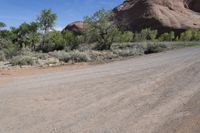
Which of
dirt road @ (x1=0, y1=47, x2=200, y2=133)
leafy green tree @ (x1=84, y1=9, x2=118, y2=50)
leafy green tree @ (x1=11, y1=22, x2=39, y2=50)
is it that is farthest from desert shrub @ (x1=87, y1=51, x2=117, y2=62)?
leafy green tree @ (x1=11, y1=22, x2=39, y2=50)

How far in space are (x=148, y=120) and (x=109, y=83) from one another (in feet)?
17.8

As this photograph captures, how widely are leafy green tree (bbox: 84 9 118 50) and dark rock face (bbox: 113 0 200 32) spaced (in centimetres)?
5904

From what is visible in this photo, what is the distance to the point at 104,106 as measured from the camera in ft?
Result: 29.2

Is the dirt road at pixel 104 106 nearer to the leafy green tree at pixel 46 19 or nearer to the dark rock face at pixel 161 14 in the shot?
the leafy green tree at pixel 46 19

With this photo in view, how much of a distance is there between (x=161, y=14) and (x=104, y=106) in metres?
117

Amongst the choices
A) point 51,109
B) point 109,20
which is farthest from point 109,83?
point 109,20

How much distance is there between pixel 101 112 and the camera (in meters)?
8.26

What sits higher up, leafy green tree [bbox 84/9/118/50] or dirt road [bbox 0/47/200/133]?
leafy green tree [bbox 84/9/118/50]

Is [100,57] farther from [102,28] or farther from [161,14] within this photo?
[161,14]

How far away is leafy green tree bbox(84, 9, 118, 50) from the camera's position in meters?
46.2

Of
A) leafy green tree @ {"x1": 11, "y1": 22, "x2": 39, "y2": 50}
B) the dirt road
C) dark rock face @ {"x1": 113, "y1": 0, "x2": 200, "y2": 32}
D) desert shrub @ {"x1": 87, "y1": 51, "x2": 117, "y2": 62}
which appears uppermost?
dark rock face @ {"x1": 113, "y1": 0, "x2": 200, "y2": 32}

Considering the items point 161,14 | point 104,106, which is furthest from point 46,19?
point 161,14

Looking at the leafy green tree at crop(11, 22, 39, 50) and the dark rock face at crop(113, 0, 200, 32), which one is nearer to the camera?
the leafy green tree at crop(11, 22, 39, 50)

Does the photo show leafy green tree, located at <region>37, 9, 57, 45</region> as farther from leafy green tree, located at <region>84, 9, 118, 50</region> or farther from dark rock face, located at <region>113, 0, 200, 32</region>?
dark rock face, located at <region>113, 0, 200, 32</region>
